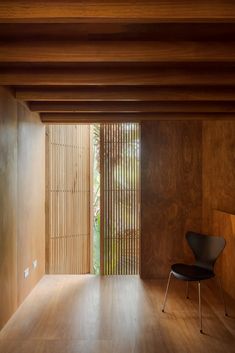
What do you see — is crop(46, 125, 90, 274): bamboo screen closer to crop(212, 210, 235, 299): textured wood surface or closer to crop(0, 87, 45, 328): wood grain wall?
crop(0, 87, 45, 328): wood grain wall

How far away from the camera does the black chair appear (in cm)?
314

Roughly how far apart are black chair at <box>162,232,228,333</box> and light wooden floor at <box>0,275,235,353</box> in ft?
0.61

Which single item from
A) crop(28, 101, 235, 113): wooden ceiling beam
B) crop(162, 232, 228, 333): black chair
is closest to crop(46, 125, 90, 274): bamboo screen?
crop(28, 101, 235, 113): wooden ceiling beam

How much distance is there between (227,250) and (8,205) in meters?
2.63

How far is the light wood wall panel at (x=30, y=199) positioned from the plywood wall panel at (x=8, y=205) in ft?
0.56

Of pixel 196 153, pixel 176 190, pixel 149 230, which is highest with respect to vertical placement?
pixel 196 153

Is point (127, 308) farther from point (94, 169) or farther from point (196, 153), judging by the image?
point (94, 169)

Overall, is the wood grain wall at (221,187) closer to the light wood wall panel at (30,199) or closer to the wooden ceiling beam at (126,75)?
the wooden ceiling beam at (126,75)

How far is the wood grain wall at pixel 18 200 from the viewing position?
3.06 m

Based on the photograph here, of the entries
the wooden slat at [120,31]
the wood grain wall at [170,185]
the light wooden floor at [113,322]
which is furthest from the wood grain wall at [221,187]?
the wooden slat at [120,31]

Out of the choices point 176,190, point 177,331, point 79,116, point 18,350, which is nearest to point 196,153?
point 176,190

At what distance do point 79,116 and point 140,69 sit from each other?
1682 mm

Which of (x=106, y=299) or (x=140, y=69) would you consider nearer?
(x=140, y=69)

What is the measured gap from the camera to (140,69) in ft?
8.68
